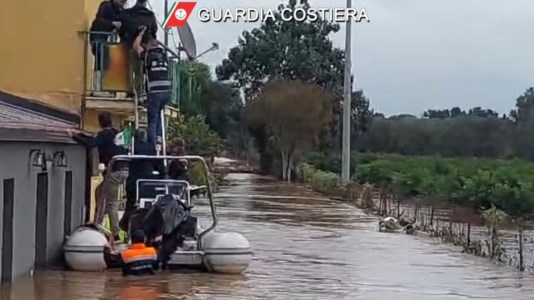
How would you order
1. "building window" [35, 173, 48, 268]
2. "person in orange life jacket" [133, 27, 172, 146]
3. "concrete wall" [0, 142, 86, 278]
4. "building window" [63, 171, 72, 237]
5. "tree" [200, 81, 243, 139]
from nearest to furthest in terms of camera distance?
"concrete wall" [0, 142, 86, 278] < "building window" [35, 173, 48, 268] < "person in orange life jacket" [133, 27, 172, 146] < "building window" [63, 171, 72, 237] < "tree" [200, 81, 243, 139]

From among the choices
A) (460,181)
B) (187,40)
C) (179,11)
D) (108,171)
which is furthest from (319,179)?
(108,171)

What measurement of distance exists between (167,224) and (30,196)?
6.58 feet

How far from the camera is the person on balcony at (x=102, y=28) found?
786 inches

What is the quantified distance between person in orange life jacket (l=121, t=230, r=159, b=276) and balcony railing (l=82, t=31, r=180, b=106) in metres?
3.77

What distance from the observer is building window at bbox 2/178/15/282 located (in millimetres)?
15422

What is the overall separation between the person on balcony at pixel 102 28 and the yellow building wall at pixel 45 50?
40 centimetres

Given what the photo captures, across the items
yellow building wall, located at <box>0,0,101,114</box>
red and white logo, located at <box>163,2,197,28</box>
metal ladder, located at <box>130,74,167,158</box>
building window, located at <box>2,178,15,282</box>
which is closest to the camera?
building window, located at <box>2,178,15,282</box>

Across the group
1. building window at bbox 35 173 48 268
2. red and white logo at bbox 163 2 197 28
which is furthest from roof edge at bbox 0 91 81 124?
red and white logo at bbox 163 2 197 28

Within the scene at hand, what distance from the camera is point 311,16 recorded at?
76.2 metres

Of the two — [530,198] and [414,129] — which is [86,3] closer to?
[530,198]

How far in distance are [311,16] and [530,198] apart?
37.8 meters

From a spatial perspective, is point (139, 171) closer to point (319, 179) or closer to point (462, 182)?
point (462, 182)

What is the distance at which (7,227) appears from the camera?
15.5 m

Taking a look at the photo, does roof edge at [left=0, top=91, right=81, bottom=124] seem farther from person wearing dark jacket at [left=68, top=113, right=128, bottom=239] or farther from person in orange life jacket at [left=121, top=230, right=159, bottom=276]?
person in orange life jacket at [left=121, top=230, right=159, bottom=276]
